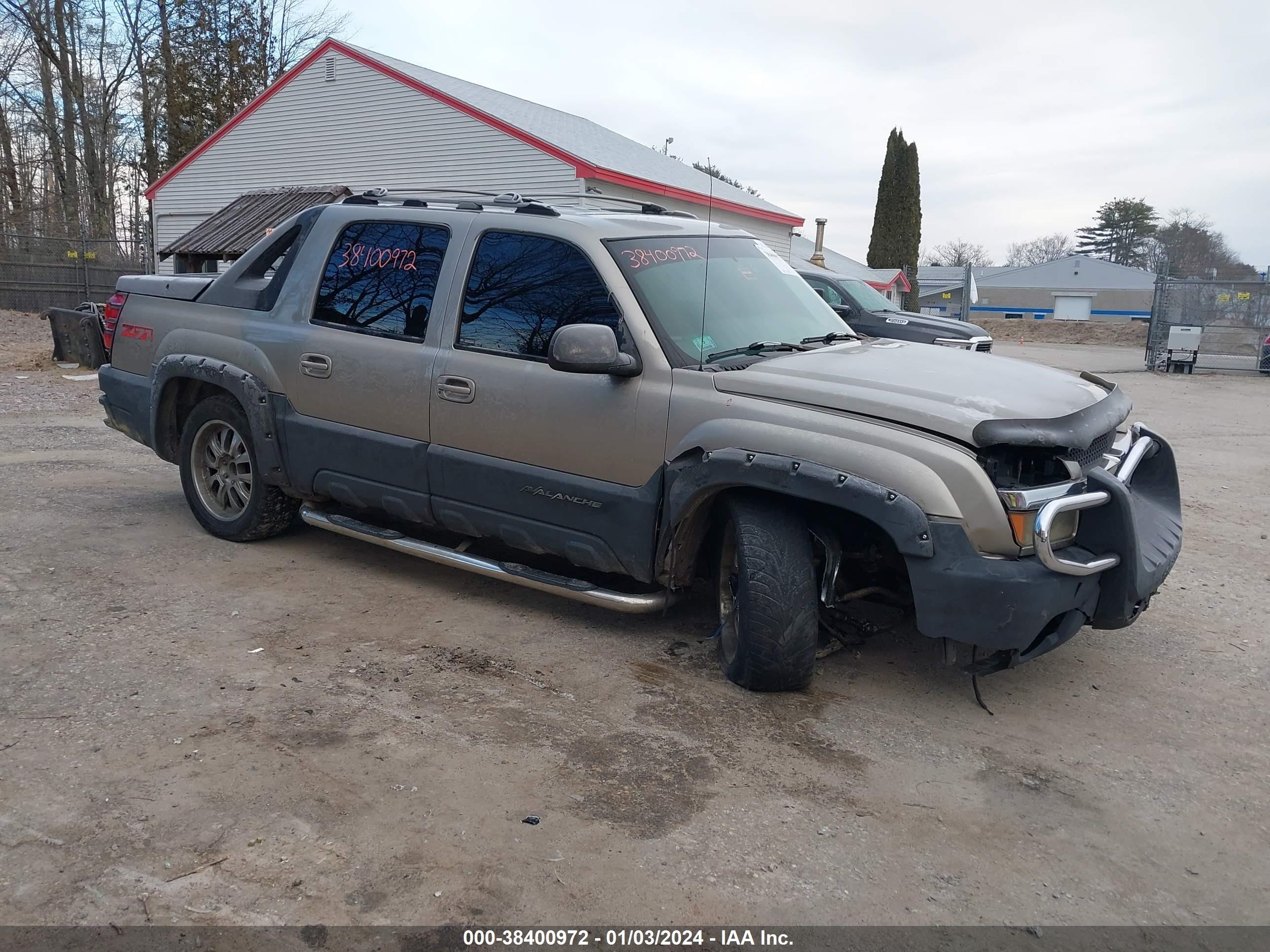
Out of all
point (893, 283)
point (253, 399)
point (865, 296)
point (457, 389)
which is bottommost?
point (253, 399)

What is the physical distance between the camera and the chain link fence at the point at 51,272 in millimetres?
25219

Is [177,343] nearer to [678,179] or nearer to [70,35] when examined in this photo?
[678,179]

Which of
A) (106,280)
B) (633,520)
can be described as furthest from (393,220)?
(106,280)

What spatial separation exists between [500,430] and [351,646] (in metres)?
1.17

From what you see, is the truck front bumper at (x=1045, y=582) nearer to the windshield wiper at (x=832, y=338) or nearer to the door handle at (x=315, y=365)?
the windshield wiper at (x=832, y=338)

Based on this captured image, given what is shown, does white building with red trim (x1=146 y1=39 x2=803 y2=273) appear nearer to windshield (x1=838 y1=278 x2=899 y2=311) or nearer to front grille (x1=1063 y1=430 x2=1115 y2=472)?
windshield (x1=838 y1=278 x2=899 y2=311)

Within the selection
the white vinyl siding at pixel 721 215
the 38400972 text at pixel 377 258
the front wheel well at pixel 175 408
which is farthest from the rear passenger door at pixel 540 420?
the white vinyl siding at pixel 721 215

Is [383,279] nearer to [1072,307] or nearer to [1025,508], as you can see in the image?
[1025,508]

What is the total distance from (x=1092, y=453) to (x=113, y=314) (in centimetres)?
576

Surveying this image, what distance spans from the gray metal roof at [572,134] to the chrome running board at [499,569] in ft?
48.8

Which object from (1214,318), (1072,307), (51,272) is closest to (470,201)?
(1214,318)

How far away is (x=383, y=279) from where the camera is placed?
5227 mm

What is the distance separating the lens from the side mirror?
4.14 meters

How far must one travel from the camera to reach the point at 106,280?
26547 millimetres
